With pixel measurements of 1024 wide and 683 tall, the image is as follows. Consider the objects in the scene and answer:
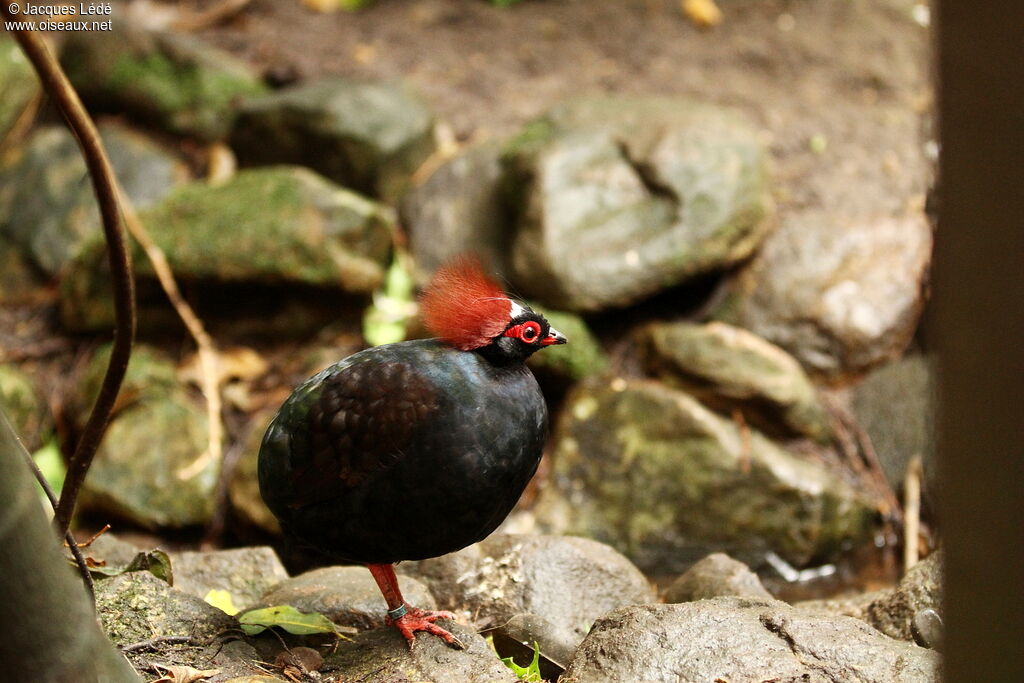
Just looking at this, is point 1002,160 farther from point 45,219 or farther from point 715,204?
point 45,219

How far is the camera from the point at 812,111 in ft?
24.5

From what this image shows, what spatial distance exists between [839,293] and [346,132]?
368 centimetres

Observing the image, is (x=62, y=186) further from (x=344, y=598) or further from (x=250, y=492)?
(x=344, y=598)

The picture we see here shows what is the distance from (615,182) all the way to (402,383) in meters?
3.78

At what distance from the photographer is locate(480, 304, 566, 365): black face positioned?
2.88m

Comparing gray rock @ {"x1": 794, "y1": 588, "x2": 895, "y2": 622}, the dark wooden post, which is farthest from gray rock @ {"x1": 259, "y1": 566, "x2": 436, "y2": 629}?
the dark wooden post

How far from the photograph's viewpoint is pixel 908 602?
127 inches

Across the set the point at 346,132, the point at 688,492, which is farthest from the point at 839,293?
the point at 346,132

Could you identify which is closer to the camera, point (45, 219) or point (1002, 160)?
point (1002, 160)

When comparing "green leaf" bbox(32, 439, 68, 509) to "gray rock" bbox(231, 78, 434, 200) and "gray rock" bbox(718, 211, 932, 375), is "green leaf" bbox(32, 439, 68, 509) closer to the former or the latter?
"gray rock" bbox(231, 78, 434, 200)

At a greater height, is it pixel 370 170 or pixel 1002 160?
pixel 1002 160

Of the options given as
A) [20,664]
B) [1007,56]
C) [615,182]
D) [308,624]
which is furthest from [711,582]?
[615,182]

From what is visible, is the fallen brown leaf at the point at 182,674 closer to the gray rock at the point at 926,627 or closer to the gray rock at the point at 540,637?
the gray rock at the point at 540,637

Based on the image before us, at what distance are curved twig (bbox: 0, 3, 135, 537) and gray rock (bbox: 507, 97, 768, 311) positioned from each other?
3.62 m
